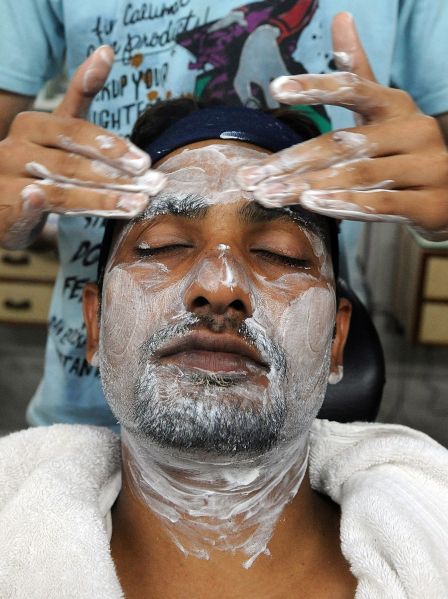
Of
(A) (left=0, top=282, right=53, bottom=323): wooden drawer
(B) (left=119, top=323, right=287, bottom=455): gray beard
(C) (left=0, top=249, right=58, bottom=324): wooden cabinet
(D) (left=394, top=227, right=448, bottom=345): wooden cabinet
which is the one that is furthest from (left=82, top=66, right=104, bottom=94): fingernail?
(A) (left=0, top=282, right=53, bottom=323): wooden drawer

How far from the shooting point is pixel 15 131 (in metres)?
0.88

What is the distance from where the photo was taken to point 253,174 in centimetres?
85

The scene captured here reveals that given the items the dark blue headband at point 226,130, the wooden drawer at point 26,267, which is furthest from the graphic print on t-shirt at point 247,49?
the wooden drawer at point 26,267

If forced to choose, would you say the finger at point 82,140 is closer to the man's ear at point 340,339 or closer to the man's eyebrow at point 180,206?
the man's eyebrow at point 180,206

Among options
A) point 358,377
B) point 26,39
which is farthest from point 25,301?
point 358,377

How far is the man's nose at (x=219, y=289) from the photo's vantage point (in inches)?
32.8

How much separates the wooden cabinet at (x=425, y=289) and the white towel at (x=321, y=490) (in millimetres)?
1671

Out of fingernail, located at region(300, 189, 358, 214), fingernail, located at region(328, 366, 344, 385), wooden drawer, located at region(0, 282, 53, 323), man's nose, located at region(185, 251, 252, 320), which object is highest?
fingernail, located at region(300, 189, 358, 214)

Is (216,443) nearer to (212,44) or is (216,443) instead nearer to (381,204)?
(381,204)

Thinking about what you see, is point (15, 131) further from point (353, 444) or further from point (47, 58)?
point (353, 444)

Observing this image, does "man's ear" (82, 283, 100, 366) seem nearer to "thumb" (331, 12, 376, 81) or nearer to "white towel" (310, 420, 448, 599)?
"white towel" (310, 420, 448, 599)

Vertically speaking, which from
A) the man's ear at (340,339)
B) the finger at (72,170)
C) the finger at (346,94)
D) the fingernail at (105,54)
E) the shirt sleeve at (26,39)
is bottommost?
the man's ear at (340,339)

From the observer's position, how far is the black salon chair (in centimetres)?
111

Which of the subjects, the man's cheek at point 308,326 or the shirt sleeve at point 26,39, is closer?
the man's cheek at point 308,326
